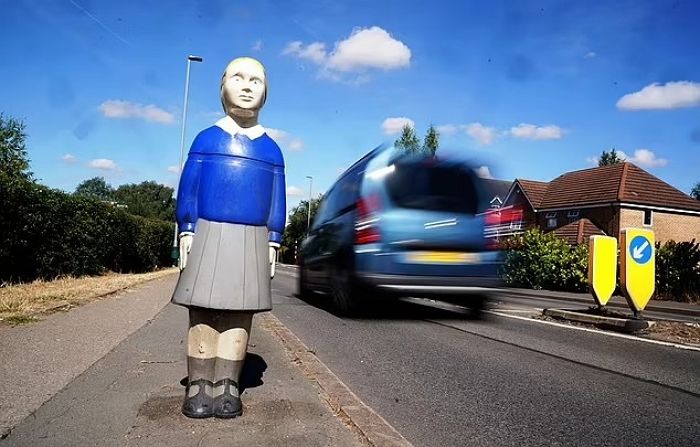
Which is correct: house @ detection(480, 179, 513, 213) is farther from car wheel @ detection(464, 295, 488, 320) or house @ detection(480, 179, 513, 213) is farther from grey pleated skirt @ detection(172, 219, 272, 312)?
grey pleated skirt @ detection(172, 219, 272, 312)

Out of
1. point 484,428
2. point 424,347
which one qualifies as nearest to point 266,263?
point 484,428

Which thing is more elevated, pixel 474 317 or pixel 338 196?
pixel 338 196

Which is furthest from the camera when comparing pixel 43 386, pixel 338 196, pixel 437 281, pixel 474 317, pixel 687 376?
pixel 474 317

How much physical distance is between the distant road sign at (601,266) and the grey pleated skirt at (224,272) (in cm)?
866

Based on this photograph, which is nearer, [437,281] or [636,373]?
[636,373]

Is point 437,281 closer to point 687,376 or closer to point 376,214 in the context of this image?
point 376,214

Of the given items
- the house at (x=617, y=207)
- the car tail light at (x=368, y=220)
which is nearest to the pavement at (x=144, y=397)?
the car tail light at (x=368, y=220)

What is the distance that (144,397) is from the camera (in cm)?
393

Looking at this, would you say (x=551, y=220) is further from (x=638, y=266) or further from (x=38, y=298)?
(x=38, y=298)

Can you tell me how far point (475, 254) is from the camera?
7738mm

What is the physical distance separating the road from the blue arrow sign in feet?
6.79

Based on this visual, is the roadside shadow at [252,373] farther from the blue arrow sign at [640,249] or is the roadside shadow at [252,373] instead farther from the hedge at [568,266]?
the hedge at [568,266]

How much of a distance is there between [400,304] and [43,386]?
880 centimetres

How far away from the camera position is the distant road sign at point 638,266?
9711mm
